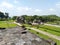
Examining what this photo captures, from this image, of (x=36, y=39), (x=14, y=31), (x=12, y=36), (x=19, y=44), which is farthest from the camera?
(x=14, y=31)

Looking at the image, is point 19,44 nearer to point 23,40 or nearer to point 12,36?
point 23,40

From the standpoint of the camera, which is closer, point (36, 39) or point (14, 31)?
point (36, 39)

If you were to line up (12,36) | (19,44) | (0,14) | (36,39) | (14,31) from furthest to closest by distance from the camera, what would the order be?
(0,14) → (14,31) → (12,36) → (36,39) → (19,44)

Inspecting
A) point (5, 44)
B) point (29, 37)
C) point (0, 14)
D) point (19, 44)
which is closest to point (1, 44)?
point (5, 44)

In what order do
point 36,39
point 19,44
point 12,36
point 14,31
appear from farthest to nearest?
point 14,31, point 12,36, point 36,39, point 19,44

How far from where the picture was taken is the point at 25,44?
11.5 feet

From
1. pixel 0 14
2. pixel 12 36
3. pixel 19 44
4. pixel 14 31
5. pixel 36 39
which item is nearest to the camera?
pixel 19 44

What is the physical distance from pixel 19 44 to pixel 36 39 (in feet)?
1.46

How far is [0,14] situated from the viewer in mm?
152375

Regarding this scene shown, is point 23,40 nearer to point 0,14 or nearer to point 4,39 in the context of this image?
point 4,39

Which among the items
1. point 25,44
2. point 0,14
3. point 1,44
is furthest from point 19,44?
point 0,14

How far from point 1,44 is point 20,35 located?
59cm

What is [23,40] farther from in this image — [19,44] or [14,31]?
[14,31]

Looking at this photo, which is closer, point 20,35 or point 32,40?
Answer: point 32,40
